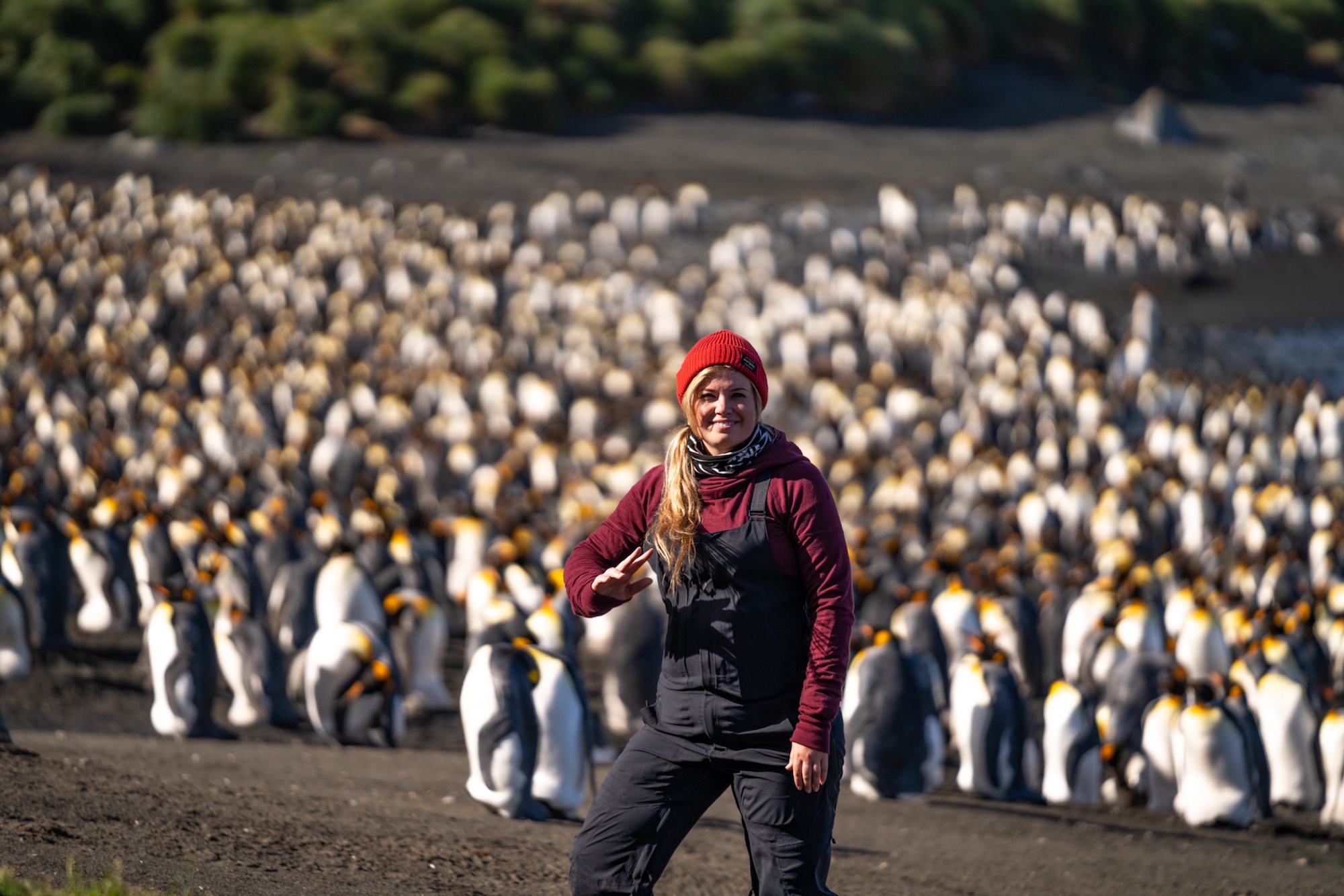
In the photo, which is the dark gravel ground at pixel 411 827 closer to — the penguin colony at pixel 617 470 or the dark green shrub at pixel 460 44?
the penguin colony at pixel 617 470

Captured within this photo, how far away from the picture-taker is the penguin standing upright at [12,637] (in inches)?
305

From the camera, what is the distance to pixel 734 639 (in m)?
2.71

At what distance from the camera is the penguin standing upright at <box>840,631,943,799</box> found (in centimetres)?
662

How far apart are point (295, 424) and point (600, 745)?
8.04 metres

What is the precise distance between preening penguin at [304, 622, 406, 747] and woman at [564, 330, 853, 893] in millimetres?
4378

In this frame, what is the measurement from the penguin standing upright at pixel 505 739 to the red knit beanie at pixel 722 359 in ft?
9.37

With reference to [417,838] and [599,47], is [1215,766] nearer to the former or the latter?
[417,838]

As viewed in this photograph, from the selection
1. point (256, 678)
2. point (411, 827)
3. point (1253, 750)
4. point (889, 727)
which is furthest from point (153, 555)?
point (1253, 750)

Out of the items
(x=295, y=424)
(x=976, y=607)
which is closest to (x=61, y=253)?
(x=295, y=424)

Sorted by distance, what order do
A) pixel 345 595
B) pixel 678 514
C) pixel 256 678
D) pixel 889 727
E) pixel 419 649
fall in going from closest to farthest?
pixel 678 514 < pixel 889 727 < pixel 256 678 < pixel 419 649 < pixel 345 595

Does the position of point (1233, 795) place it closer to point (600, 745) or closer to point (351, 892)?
point (600, 745)

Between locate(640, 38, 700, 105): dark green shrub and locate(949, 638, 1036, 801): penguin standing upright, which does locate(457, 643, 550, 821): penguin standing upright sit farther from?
locate(640, 38, 700, 105): dark green shrub

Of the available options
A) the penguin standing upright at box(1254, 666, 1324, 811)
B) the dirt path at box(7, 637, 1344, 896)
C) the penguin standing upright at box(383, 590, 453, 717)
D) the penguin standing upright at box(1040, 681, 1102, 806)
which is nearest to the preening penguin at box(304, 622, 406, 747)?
the dirt path at box(7, 637, 1344, 896)

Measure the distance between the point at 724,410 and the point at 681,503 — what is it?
19cm
